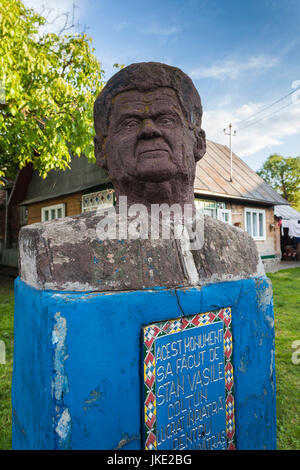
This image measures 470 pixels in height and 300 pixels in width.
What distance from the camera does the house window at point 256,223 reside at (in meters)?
11.5

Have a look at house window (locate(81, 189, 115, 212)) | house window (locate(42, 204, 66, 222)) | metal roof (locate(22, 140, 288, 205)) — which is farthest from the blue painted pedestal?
house window (locate(42, 204, 66, 222))

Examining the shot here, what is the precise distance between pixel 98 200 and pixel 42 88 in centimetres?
312

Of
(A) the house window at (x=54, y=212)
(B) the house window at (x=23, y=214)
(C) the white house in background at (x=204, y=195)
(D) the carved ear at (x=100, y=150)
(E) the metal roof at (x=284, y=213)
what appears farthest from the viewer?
(E) the metal roof at (x=284, y=213)

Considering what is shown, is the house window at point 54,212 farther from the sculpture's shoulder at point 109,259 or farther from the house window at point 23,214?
the sculpture's shoulder at point 109,259

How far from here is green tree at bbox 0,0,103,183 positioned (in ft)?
16.0

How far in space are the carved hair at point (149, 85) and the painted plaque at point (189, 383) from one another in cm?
116

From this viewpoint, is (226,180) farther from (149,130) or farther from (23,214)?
(149,130)

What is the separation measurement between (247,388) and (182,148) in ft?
4.54

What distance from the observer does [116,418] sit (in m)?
1.36

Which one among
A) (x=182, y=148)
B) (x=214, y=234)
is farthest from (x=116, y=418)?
(x=182, y=148)

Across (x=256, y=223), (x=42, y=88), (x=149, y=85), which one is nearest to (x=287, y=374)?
(x=149, y=85)

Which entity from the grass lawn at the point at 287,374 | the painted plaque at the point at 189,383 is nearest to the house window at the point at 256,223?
the grass lawn at the point at 287,374

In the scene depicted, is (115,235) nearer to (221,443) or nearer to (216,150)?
(221,443)

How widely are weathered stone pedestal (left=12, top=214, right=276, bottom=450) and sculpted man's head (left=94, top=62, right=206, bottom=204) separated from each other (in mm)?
350
